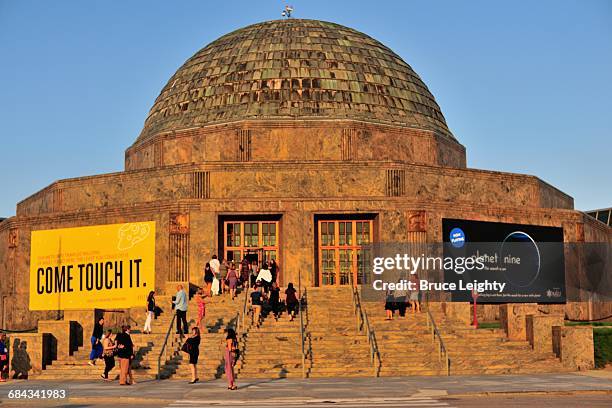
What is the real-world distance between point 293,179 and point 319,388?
10736 mm

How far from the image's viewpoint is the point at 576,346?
54.1 ft

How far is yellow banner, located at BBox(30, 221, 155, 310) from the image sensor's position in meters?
22.6

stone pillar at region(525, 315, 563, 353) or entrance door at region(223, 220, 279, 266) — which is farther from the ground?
Answer: entrance door at region(223, 220, 279, 266)

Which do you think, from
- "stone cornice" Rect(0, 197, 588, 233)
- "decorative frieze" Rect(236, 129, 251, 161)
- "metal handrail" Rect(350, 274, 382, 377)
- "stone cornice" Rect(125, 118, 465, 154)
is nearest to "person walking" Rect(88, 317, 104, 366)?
"metal handrail" Rect(350, 274, 382, 377)

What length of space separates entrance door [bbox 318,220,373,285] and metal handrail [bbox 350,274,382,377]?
7.58 feet

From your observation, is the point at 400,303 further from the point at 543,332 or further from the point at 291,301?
the point at 543,332

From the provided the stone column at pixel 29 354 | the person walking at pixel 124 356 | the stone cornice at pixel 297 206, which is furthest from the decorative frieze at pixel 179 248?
the person walking at pixel 124 356

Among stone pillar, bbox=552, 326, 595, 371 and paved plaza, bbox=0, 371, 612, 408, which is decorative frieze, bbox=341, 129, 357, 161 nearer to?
stone pillar, bbox=552, 326, 595, 371

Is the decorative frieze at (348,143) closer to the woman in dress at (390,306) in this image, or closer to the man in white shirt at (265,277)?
the man in white shirt at (265,277)

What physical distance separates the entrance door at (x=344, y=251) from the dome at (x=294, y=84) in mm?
4825

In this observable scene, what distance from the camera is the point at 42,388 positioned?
13.5 meters

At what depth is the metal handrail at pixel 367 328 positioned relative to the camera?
50.8 feet

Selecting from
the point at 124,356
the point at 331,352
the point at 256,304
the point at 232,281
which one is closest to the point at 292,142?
the point at 232,281

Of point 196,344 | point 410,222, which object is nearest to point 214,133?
point 410,222
